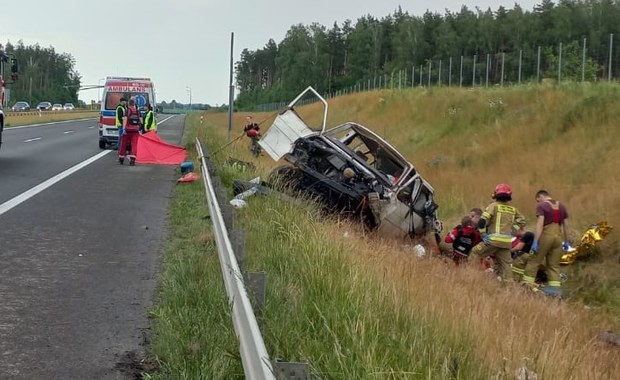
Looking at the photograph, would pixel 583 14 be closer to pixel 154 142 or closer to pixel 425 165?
pixel 425 165

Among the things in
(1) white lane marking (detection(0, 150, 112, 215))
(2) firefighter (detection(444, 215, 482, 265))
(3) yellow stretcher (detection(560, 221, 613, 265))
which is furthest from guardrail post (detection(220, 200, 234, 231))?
(3) yellow stretcher (detection(560, 221, 613, 265))

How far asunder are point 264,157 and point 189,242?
517 inches

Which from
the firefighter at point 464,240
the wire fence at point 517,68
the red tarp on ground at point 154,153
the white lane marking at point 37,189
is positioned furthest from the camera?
the wire fence at point 517,68

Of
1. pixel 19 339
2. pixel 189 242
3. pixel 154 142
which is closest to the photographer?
pixel 19 339

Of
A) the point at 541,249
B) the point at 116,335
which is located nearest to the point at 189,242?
the point at 116,335

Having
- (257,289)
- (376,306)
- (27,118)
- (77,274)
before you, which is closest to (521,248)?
(376,306)

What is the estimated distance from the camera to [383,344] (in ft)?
13.9

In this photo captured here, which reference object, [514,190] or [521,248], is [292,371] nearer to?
[521,248]

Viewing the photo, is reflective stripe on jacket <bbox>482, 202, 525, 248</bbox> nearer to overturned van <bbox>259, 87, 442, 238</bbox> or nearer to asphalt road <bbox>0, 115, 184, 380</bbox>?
overturned van <bbox>259, 87, 442, 238</bbox>

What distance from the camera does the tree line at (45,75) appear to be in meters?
140

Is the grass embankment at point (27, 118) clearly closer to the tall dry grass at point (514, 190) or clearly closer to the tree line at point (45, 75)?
the tall dry grass at point (514, 190)

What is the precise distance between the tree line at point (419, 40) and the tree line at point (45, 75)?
40.3 m

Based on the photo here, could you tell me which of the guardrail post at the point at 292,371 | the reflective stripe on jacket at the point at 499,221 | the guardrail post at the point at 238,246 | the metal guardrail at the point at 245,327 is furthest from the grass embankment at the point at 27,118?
the guardrail post at the point at 292,371

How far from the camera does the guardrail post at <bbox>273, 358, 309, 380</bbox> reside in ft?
9.11
